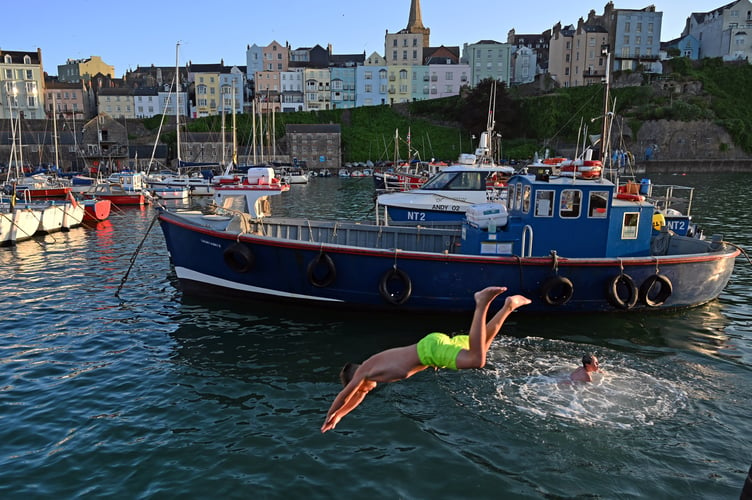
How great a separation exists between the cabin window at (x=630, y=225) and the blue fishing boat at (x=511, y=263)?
0.03 meters

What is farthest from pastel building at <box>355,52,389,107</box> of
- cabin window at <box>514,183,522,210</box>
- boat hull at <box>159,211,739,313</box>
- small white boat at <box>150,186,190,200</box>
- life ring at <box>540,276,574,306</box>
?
life ring at <box>540,276,574,306</box>

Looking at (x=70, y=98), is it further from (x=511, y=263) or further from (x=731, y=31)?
(x=731, y=31)

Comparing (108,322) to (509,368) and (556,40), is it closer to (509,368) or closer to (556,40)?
(509,368)

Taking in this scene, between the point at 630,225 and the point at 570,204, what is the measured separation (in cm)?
169

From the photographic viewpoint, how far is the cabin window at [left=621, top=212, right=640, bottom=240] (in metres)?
13.7

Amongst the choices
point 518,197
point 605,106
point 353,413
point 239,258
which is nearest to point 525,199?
point 518,197

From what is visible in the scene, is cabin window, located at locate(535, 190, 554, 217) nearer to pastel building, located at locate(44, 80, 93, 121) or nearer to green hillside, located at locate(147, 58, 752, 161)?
green hillside, located at locate(147, 58, 752, 161)

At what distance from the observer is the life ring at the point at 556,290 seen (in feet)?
41.2

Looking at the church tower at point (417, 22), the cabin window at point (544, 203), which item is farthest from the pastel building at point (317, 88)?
the cabin window at point (544, 203)

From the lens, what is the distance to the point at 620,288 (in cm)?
1309

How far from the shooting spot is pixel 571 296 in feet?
42.4

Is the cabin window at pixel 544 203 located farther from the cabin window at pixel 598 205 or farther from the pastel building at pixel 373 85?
the pastel building at pixel 373 85

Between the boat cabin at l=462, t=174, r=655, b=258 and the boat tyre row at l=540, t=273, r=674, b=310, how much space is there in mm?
904

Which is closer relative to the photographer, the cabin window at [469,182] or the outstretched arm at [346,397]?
the outstretched arm at [346,397]
